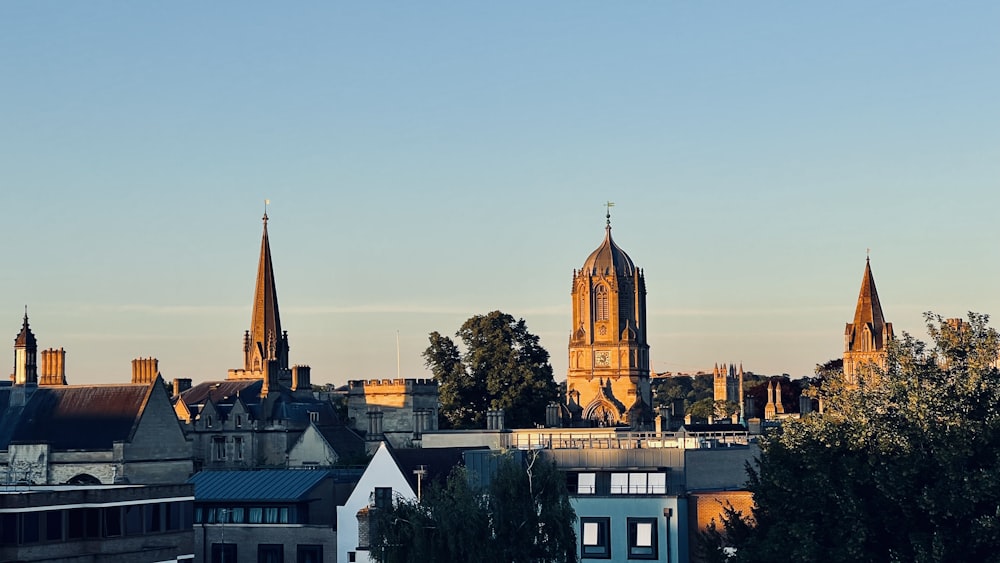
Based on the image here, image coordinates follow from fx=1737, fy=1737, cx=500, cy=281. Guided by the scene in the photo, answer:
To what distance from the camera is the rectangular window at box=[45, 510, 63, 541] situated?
219 ft

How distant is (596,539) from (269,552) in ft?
48.8

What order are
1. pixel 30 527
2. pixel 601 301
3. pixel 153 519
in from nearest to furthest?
1. pixel 30 527
2. pixel 153 519
3. pixel 601 301

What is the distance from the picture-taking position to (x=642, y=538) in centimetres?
6550

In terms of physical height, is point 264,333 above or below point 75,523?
above

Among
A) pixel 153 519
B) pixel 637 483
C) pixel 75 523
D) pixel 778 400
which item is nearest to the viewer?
pixel 637 483

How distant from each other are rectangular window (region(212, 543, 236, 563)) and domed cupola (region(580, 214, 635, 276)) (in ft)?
351

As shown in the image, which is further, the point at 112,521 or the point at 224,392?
the point at 224,392

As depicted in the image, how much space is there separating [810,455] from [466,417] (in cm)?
8067

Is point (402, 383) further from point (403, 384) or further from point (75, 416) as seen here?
point (75, 416)

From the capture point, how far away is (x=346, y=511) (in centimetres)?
7081

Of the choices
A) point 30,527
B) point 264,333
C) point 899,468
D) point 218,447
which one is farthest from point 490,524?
point 264,333

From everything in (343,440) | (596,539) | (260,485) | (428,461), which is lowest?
(596,539)

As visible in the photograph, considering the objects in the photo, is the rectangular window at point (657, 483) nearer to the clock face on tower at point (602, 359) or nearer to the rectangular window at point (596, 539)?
the rectangular window at point (596, 539)

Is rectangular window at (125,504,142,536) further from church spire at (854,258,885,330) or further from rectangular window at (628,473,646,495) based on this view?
church spire at (854,258,885,330)
